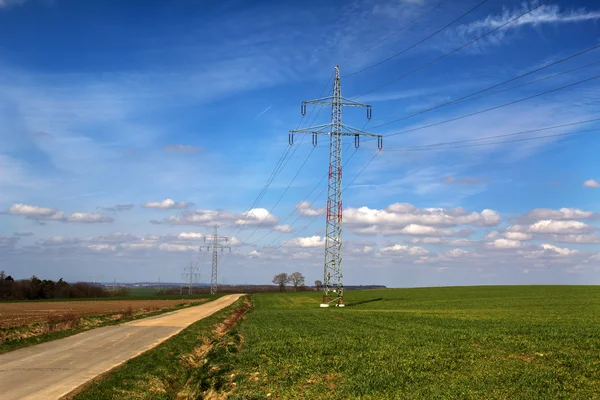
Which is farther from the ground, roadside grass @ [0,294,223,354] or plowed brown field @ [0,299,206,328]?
roadside grass @ [0,294,223,354]

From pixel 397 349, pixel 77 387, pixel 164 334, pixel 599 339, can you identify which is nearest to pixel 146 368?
pixel 77 387

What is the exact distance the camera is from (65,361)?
74.9 ft

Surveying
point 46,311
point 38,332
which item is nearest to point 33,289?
point 46,311

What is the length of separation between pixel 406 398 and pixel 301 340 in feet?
47.4

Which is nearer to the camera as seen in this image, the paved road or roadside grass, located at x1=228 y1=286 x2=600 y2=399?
roadside grass, located at x1=228 y1=286 x2=600 y2=399

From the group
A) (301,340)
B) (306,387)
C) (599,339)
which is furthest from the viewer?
(301,340)

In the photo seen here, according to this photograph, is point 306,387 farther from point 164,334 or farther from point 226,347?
point 164,334

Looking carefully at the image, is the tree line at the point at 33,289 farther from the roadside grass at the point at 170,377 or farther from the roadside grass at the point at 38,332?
Answer: the roadside grass at the point at 170,377

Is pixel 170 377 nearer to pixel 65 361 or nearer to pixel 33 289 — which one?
pixel 65 361

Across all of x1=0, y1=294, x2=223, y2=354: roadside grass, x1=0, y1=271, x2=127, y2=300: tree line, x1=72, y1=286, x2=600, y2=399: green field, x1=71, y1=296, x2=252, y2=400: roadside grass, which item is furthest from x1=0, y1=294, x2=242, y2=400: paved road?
x1=0, y1=271, x2=127, y2=300: tree line

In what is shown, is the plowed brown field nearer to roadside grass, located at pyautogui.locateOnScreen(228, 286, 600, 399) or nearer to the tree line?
roadside grass, located at pyautogui.locateOnScreen(228, 286, 600, 399)

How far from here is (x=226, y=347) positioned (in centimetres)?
2573

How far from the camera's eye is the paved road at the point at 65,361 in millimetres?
16828

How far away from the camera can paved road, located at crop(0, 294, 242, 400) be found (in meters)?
16.8
